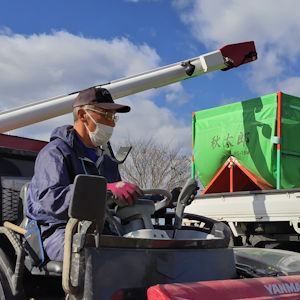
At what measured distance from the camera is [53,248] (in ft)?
8.45

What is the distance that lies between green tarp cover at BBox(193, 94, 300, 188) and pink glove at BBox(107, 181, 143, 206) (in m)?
5.56

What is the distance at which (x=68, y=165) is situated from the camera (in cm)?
277

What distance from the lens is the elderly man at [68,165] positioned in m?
2.47

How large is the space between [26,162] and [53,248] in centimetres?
163

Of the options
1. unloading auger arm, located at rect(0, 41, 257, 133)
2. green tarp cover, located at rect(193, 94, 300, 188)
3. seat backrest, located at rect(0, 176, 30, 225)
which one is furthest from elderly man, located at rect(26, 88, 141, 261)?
unloading auger arm, located at rect(0, 41, 257, 133)

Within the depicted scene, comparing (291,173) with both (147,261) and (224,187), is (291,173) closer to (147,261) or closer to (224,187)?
(224,187)

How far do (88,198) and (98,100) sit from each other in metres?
0.98

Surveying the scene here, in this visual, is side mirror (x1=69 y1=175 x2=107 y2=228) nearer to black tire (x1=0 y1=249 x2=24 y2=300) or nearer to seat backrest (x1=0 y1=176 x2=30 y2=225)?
black tire (x1=0 y1=249 x2=24 y2=300)

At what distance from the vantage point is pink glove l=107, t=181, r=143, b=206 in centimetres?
246

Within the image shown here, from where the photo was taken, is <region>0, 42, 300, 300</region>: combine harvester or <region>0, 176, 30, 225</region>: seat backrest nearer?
<region>0, 42, 300, 300</region>: combine harvester

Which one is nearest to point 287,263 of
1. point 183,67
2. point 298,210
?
point 298,210

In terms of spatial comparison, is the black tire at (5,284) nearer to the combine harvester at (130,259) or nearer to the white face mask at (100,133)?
the combine harvester at (130,259)

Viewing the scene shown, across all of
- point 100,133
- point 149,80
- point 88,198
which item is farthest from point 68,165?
point 149,80

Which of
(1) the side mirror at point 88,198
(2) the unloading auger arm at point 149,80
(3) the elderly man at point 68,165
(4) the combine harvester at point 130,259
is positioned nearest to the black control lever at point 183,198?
(4) the combine harvester at point 130,259
